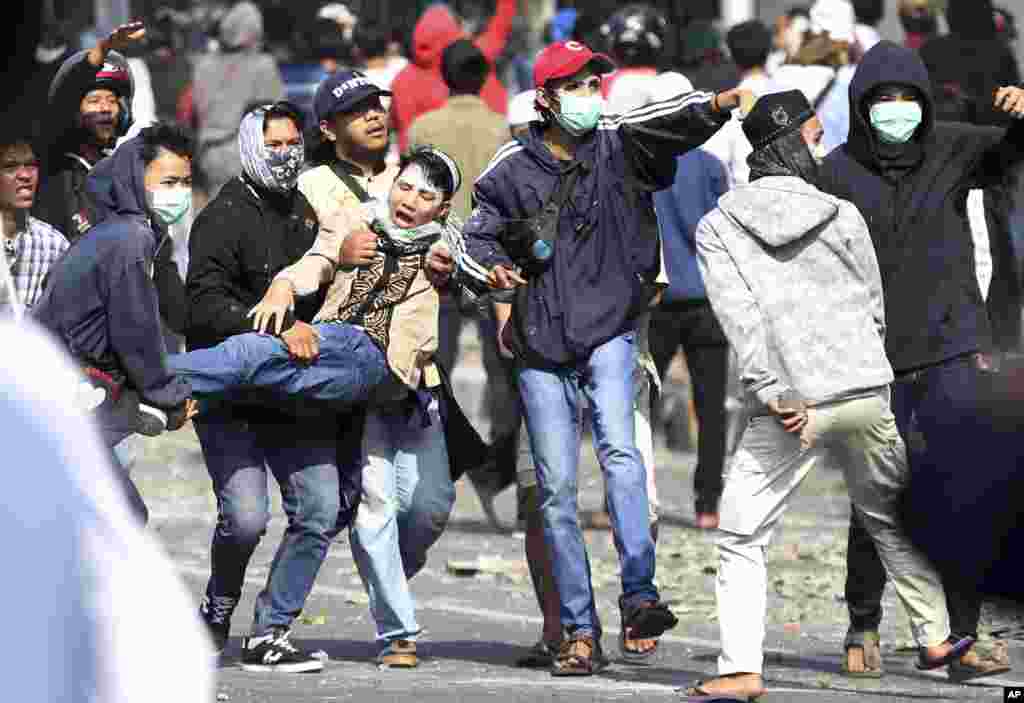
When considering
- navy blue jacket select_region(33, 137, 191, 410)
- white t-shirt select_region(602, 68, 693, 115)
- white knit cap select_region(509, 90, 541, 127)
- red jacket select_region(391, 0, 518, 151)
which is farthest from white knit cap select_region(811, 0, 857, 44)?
navy blue jacket select_region(33, 137, 191, 410)

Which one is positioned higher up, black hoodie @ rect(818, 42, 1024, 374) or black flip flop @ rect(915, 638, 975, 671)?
black hoodie @ rect(818, 42, 1024, 374)

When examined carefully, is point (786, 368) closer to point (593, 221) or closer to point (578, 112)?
point (593, 221)

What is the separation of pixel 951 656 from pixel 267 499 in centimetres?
222

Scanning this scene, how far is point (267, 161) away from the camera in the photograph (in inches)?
310

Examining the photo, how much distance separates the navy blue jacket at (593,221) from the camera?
789 centimetres

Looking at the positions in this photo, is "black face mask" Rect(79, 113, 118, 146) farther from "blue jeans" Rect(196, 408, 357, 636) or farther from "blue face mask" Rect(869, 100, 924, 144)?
"blue face mask" Rect(869, 100, 924, 144)

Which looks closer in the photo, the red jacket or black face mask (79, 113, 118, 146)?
black face mask (79, 113, 118, 146)

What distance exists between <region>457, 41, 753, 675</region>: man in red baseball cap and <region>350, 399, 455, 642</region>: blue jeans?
0.36 m

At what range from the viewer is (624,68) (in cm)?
1184

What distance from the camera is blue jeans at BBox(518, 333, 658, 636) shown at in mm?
7805

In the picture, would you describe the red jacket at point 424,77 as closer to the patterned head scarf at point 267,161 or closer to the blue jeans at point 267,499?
the patterned head scarf at point 267,161

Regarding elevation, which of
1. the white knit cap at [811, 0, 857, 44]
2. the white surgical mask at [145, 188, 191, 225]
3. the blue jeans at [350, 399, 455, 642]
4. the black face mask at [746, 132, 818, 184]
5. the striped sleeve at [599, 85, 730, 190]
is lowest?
the blue jeans at [350, 399, 455, 642]

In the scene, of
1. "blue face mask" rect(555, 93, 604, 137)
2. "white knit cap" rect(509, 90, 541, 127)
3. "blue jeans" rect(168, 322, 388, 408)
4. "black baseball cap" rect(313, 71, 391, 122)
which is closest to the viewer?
"blue jeans" rect(168, 322, 388, 408)

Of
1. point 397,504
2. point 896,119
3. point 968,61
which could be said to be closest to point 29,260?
point 397,504
